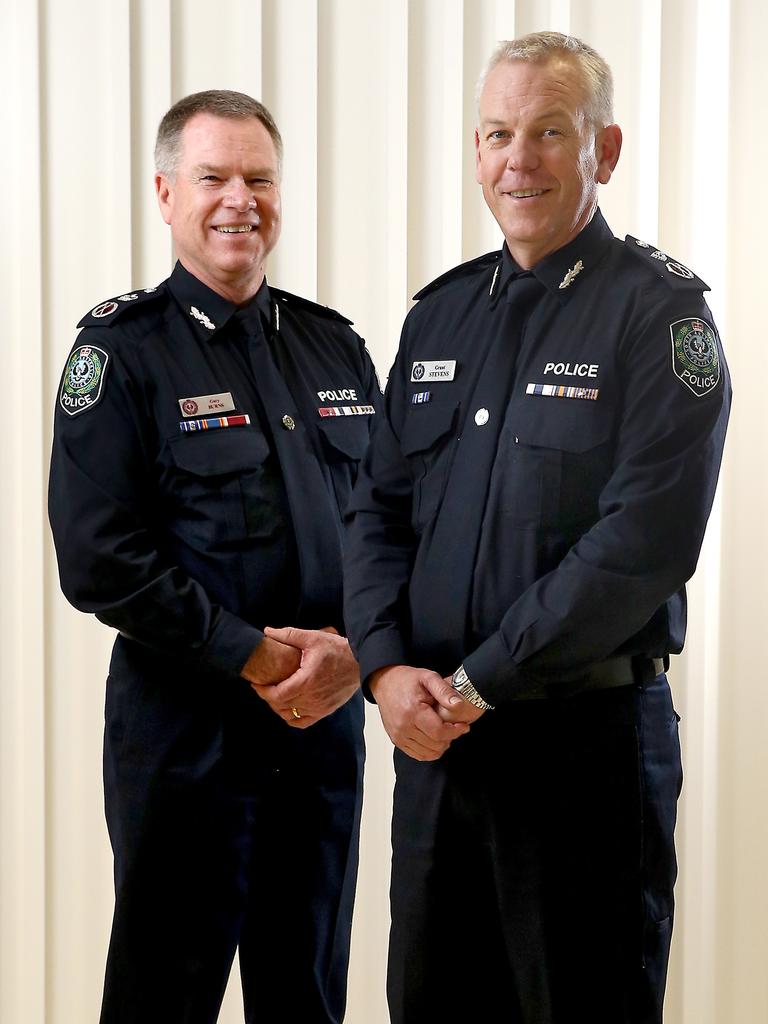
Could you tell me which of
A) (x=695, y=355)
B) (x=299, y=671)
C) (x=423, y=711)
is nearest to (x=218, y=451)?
(x=299, y=671)

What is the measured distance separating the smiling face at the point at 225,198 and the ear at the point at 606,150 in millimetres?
689

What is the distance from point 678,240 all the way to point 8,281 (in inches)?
67.5

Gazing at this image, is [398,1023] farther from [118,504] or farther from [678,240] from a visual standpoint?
[678,240]

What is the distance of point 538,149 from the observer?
187cm

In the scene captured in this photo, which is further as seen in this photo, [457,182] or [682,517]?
[457,182]

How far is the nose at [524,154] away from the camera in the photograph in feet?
6.10

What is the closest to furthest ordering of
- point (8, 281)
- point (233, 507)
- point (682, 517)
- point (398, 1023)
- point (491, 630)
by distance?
point (682, 517)
point (491, 630)
point (398, 1023)
point (233, 507)
point (8, 281)

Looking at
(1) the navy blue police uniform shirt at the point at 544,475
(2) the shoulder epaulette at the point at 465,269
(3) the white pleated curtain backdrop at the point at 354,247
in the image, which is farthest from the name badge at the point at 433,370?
(3) the white pleated curtain backdrop at the point at 354,247

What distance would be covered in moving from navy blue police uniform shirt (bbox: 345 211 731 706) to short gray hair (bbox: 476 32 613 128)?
177mm

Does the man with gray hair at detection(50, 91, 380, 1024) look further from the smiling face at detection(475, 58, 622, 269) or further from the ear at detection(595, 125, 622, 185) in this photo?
the ear at detection(595, 125, 622, 185)

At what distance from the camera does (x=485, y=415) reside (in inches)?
75.0

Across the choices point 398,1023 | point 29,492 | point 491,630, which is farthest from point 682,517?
point 29,492

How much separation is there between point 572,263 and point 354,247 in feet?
4.14

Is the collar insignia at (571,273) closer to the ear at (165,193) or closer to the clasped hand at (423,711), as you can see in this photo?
the clasped hand at (423,711)
